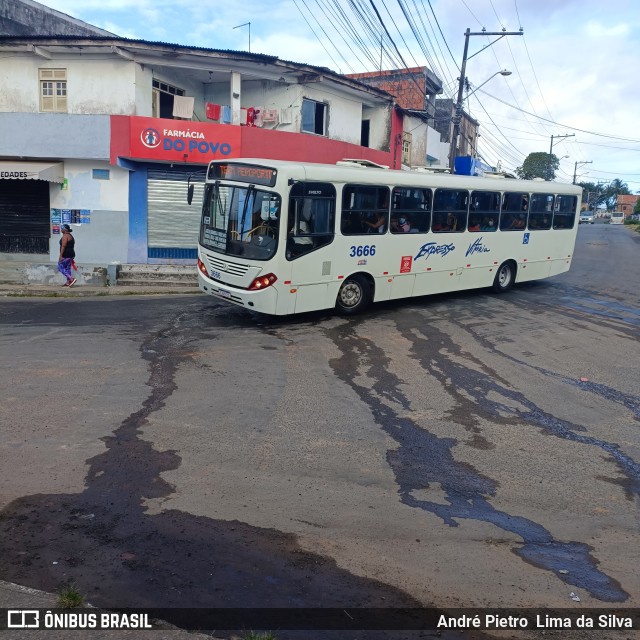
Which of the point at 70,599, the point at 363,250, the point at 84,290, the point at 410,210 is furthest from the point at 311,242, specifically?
the point at 70,599

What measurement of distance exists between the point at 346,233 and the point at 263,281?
2.18m

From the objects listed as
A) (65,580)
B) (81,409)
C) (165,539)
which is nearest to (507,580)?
(165,539)

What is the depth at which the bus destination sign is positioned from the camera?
1121 cm

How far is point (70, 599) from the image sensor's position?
356cm

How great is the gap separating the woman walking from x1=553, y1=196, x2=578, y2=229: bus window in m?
13.3

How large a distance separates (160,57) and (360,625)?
1805 cm

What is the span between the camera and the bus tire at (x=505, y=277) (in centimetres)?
1678

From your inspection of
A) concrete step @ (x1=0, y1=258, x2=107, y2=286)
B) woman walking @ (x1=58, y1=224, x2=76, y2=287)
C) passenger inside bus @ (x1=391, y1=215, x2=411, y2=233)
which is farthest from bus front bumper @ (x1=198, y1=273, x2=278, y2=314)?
concrete step @ (x1=0, y1=258, x2=107, y2=286)

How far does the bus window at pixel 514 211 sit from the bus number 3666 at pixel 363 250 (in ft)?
16.3

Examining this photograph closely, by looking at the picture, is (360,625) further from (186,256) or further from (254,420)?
(186,256)

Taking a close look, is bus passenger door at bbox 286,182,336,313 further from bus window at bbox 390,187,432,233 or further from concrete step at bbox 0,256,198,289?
concrete step at bbox 0,256,198,289

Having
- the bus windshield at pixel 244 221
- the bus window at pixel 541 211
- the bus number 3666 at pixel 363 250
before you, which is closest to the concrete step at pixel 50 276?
the bus windshield at pixel 244 221

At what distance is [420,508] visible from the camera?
5141 mm

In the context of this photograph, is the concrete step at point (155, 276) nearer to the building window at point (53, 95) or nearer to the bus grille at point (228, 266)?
the bus grille at point (228, 266)
